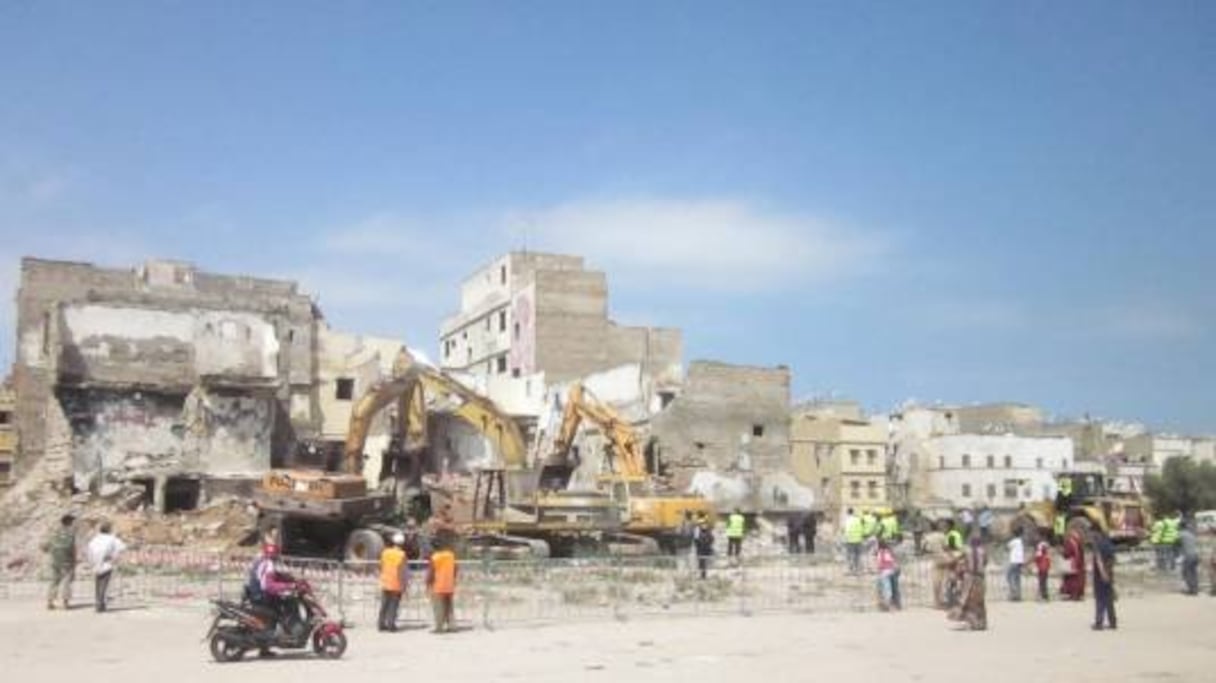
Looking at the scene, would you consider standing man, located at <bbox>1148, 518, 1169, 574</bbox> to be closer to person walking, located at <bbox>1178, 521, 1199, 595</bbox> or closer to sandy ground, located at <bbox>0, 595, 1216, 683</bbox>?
person walking, located at <bbox>1178, 521, 1199, 595</bbox>

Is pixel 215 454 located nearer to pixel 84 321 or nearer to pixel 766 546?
pixel 84 321

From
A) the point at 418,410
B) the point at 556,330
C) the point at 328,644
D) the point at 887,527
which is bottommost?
the point at 328,644

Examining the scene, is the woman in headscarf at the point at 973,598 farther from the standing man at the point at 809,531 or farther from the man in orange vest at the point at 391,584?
the standing man at the point at 809,531

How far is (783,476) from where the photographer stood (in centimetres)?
5197

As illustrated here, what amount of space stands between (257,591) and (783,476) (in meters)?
39.4

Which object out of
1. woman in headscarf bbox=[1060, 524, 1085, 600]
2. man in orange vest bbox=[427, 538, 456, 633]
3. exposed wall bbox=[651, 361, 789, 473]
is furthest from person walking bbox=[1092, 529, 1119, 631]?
exposed wall bbox=[651, 361, 789, 473]

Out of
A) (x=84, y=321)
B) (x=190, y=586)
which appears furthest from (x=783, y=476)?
(x=190, y=586)

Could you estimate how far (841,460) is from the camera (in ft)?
237

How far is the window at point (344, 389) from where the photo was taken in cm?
5559

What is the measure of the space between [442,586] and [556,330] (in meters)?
47.6

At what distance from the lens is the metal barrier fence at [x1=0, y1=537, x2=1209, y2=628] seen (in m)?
19.5

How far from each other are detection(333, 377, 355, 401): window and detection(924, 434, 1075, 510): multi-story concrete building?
1572 inches

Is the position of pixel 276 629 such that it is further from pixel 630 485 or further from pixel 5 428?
pixel 5 428

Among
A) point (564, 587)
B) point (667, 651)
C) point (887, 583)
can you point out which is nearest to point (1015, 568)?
point (887, 583)
